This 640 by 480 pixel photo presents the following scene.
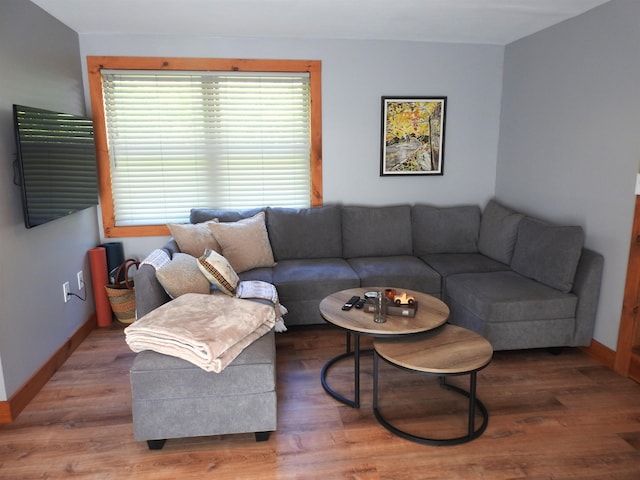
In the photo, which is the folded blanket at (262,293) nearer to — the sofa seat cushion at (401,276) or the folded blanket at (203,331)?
the folded blanket at (203,331)

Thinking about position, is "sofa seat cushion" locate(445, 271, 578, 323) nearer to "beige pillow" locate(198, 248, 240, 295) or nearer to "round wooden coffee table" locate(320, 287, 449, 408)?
"round wooden coffee table" locate(320, 287, 449, 408)

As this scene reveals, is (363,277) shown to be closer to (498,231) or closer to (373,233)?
(373,233)

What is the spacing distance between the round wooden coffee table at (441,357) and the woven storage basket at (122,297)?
220cm

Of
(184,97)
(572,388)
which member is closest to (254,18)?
(184,97)

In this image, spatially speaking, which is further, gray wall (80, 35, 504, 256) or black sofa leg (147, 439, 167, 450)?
gray wall (80, 35, 504, 256)

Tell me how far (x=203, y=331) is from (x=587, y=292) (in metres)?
2.50

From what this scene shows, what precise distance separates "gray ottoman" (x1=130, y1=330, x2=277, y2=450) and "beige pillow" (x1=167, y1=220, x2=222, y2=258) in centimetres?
131

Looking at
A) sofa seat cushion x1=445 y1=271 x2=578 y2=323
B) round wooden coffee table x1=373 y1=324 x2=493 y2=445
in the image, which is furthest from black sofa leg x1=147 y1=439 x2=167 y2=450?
sofa seat cushion x1=445 y1=271 x2=578 y2=323

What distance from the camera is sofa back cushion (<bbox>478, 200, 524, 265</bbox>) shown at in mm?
3639

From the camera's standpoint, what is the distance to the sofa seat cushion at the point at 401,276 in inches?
135

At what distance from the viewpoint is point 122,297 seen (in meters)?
3.59

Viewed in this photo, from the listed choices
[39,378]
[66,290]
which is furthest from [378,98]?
[39,378]

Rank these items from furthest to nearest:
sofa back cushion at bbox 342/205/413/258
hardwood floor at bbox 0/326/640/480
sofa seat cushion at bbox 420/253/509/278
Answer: sofa back cushion at bbox 342/205/413/258
sofa seat cushion at bbox 420/253/509/278
hardwood floor at bbox 0/326/640/480

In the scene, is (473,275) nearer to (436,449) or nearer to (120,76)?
(436,449)
